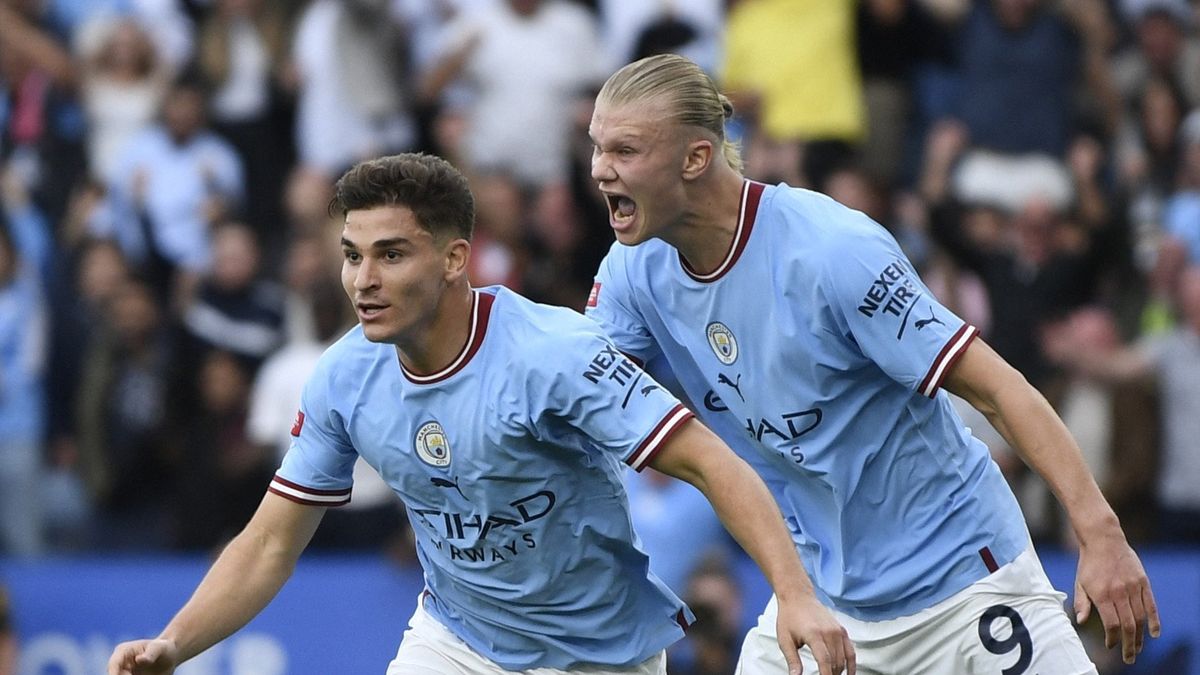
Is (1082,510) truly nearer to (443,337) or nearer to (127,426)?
(443,337)

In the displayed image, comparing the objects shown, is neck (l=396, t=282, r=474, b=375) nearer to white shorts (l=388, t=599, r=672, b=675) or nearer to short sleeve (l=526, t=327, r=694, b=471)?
short sleeve (l=526, t=327, r=694, b=471)

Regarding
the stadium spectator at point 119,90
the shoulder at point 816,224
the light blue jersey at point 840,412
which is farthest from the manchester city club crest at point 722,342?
the stadium spectator at point 119,90

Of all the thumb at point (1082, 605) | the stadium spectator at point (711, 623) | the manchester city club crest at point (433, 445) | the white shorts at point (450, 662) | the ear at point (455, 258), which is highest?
the ear at point (455, 258)

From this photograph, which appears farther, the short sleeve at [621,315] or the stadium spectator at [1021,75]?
the stadium spectator at [1021,75]

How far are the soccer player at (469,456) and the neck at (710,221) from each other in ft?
1.39

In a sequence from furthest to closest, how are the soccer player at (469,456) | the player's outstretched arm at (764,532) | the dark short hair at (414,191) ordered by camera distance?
the dark short hair at (414,191), the soccer player at (469,456), the player's outstretched arm at (764,532)

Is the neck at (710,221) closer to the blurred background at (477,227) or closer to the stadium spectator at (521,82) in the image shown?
the blurred background at (477,227)

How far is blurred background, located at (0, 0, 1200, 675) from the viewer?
34.5 feet

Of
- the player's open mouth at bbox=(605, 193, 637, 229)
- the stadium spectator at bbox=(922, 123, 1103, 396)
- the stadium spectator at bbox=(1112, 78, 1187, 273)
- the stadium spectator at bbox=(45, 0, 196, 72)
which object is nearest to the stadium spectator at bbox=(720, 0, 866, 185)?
the stadium spectator at bbox=(922, 123, 1103, 396)

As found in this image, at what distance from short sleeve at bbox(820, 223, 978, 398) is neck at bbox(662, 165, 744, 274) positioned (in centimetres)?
35

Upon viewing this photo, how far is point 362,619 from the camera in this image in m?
10.8

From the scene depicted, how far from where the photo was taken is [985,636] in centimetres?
570

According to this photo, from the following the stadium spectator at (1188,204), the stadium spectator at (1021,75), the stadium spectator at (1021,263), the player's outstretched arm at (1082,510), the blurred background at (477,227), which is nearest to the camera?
the player's outstretched arm at (1082,510)

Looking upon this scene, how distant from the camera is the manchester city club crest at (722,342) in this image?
5828 millimetres
